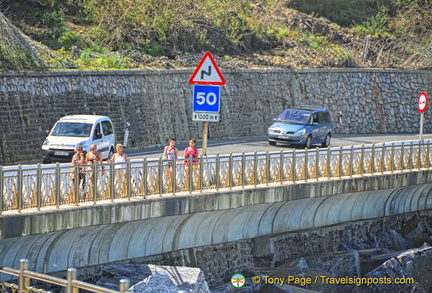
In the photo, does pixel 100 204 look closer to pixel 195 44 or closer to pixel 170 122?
pixel 170 122

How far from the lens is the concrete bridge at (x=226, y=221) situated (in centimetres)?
1584

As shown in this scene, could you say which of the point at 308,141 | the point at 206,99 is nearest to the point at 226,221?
the point at 206,99

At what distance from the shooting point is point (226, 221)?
67.0 feet

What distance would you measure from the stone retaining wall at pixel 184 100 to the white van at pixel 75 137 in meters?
2.99

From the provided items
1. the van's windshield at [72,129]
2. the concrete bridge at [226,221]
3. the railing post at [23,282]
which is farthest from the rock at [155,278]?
the van's windshield at [72,129]

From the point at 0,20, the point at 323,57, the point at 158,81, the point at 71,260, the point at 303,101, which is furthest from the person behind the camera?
the point at 323,57

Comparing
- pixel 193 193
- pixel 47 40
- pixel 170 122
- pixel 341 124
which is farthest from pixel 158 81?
pixel 193 193

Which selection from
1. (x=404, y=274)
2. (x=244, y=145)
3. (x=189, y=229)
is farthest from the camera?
(x=244, y=145)

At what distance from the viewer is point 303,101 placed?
43750 mm

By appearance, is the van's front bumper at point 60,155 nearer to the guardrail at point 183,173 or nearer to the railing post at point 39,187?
the guardrail at point 183,173

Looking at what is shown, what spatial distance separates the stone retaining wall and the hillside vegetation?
1068 millimetres

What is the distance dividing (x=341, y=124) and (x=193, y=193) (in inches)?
1080

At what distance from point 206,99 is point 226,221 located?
13.5ft

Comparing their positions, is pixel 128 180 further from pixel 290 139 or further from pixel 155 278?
pixel 290 139
